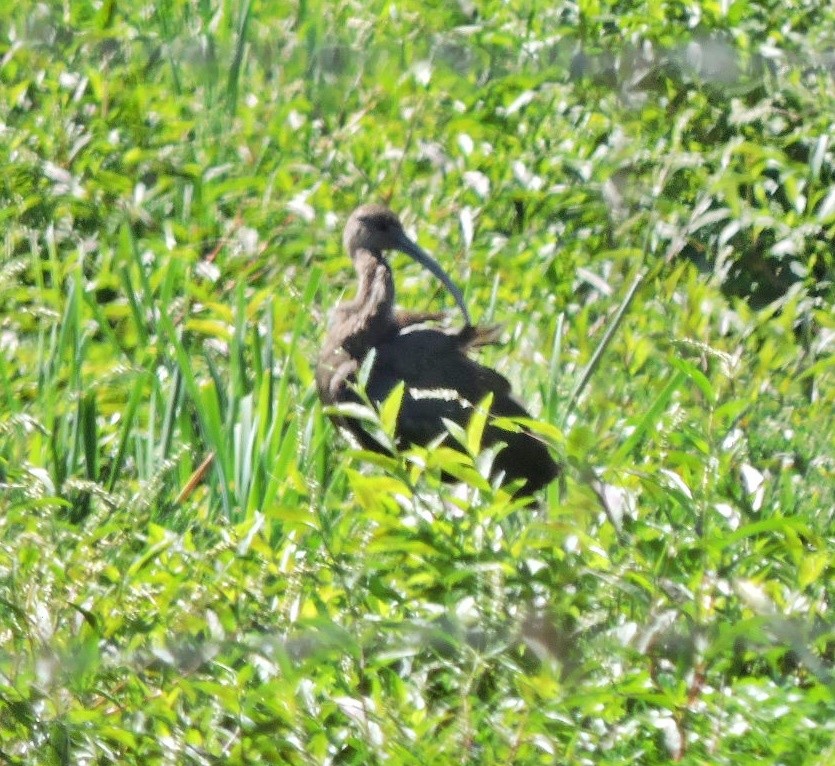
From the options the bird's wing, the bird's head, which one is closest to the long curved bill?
the bird's head

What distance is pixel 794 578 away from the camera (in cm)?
232

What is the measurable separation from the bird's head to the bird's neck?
1.1 inches

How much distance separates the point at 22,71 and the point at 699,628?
12.2 ft

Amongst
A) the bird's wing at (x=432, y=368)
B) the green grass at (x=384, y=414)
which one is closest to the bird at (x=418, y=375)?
the bird's wing at (x=432, y=368)

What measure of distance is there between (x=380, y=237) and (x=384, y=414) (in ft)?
8.09

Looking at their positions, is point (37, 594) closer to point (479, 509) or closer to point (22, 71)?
point (479, 509)

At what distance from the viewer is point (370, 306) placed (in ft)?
14.6

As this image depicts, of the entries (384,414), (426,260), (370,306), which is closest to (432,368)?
(370,306)

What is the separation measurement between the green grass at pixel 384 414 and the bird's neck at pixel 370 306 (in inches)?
4.6

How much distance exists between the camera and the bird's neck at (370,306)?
434cm

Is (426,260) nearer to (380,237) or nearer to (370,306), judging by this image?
(380,237)

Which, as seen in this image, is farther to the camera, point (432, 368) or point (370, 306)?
point (370, 306)

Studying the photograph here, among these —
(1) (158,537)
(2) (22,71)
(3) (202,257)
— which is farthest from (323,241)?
(1) (158,537)

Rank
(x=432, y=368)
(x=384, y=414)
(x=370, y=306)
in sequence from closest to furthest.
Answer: (x=384, y=414)
(x=432, y=368)
(x=370, y=306)
